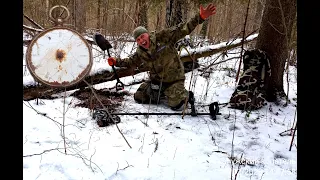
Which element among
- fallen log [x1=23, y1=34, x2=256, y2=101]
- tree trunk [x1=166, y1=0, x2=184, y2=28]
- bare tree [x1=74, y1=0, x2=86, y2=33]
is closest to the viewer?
fallen log [x1=23, y1=34, x2=256, y2=101]

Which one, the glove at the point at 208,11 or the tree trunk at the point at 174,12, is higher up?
the tree trunk at the point at 174,12

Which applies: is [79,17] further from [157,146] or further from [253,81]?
[157,146]

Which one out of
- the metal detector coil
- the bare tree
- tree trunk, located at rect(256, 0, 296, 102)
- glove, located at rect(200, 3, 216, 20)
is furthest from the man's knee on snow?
the bare tree

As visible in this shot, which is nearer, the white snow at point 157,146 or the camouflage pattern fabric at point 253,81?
the white snow at point 157,146

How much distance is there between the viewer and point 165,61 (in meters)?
3.77

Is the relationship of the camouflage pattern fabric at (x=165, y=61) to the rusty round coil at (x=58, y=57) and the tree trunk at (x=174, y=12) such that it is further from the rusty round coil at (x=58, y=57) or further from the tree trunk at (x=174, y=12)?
the tree trunk at (x=174, y=12)

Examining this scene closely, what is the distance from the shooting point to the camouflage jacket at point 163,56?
3.62 metres

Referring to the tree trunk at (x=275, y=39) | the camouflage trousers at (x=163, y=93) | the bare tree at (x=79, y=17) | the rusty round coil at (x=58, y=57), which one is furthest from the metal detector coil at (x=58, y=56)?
the bare tree at (x=79, y=17)

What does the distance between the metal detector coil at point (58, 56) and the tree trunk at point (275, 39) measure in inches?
98.9

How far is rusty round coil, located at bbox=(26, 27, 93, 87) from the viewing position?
207 cm

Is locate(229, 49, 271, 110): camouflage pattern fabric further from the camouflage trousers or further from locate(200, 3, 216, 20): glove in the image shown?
locate(200, 3, 216, 20): glove

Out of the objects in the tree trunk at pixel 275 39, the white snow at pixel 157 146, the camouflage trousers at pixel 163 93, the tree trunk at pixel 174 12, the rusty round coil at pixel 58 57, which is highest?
the tree trunk at pixel 174 12

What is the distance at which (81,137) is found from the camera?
8.73 ft
